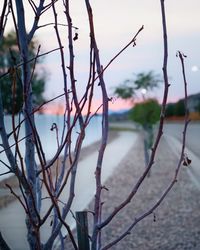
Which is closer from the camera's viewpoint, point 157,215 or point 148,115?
point 157,215

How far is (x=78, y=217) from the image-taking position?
2.21m

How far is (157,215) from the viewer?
26.3 ft

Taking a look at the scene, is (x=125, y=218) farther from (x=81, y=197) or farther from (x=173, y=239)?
(x=81, y=197)

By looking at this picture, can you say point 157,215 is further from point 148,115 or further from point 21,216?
point 148,115

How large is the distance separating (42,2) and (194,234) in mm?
5410

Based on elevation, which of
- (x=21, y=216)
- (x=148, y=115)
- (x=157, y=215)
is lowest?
(x=157, y=215)

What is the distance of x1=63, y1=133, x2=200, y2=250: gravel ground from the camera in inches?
256

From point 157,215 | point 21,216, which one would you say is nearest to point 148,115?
point 157,215

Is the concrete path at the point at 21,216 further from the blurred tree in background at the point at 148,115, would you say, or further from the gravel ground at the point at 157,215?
the blurred tree in background at the point at 148,115

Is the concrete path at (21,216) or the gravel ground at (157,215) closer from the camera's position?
the concrete path at (21,216)

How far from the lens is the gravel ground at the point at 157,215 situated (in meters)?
6.49

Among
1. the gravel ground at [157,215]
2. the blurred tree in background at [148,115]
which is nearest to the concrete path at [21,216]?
the gravel ground at [157,215]

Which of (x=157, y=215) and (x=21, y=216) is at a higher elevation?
(x=21, y=216)

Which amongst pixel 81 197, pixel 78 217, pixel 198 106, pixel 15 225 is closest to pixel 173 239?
pixel 15 225
